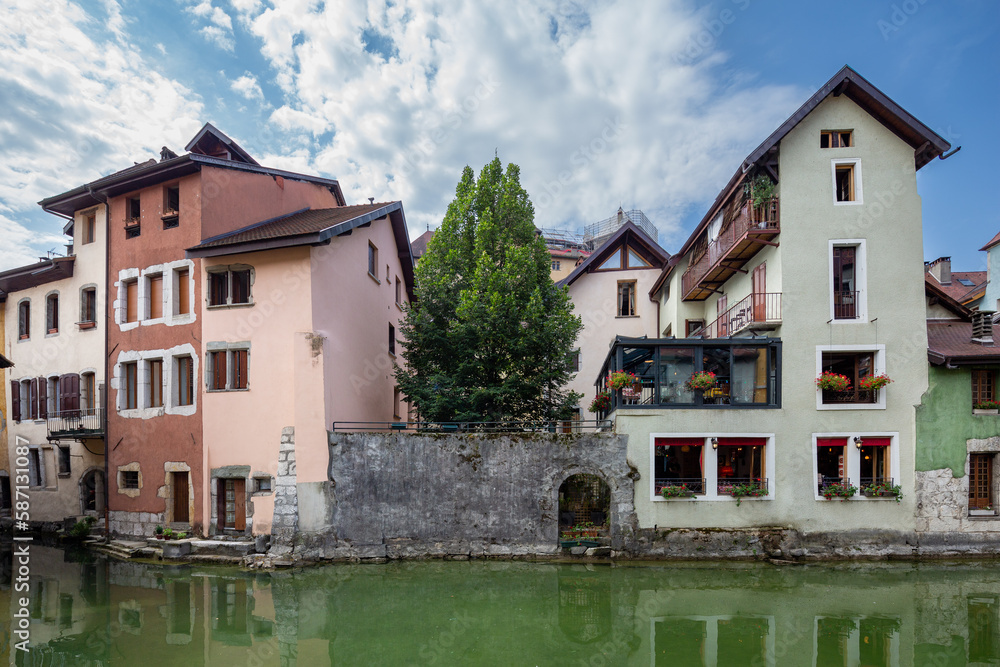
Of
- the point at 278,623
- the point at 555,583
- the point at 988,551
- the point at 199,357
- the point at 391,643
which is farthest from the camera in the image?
the point at 199,357

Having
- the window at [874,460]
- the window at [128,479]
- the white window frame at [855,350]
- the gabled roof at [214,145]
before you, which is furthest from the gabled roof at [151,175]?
the window at [874,460]

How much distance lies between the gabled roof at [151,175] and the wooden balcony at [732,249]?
1618 cm

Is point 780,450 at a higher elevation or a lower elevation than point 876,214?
lower

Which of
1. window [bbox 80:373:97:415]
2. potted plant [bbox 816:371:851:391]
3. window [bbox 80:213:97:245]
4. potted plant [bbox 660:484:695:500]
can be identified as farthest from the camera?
window [bbox 80:213:97:245]

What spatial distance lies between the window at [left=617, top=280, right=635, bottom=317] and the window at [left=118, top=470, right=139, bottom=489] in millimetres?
21178

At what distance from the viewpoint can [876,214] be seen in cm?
1686

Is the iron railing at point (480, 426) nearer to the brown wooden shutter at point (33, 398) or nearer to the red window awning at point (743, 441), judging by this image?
the red window awning at point (743, 441)

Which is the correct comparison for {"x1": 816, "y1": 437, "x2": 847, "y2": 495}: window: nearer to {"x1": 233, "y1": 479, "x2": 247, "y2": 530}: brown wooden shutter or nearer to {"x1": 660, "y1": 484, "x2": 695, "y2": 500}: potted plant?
{"x1": 660, "y1": 484, "x2": 695, "y2": 500}: potted plant

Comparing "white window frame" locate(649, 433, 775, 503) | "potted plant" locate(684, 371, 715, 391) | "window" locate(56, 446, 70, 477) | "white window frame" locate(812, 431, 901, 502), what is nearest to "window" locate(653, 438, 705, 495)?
"white window frame" locate(649, 433, 775, 503)

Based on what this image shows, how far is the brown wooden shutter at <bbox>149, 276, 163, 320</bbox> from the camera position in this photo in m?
18.9

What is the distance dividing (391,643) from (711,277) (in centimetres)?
1655

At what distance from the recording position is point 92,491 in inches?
854

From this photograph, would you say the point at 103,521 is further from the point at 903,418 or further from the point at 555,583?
the point at 903,418

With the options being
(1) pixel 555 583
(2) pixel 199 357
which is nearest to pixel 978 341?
(1) pixel 555 583
